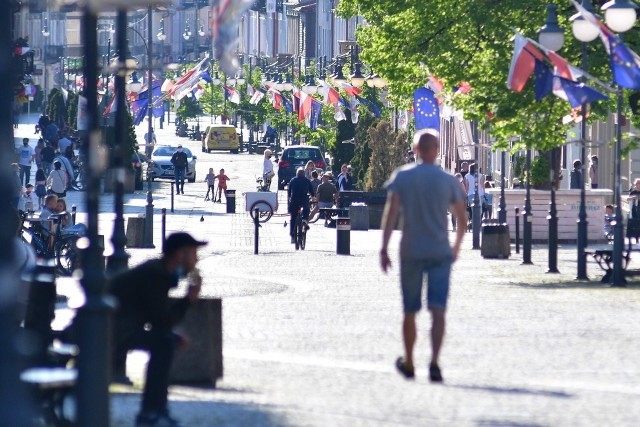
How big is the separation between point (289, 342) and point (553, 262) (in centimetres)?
1098

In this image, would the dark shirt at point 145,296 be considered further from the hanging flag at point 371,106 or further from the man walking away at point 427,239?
the hanging flag at point 371,106

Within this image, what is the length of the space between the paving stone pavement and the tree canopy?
2.20 meters

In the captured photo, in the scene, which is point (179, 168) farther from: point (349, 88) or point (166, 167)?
point (166, 167)

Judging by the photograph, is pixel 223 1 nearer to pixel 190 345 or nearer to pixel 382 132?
pixel 190 345

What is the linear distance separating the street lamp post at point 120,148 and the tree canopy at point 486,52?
41.9ft

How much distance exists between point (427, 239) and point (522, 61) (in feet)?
36.8

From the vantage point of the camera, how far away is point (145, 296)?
9.92 meters

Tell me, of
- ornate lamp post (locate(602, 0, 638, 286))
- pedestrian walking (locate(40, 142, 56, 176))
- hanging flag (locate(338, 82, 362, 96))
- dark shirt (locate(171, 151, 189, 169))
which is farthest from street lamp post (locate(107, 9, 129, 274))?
pedestrian walking (locate(40, 142, 56, 176))

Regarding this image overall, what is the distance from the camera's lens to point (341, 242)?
30469 mm

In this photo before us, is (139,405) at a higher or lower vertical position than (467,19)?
lower

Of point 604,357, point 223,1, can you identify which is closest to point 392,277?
point 604,357

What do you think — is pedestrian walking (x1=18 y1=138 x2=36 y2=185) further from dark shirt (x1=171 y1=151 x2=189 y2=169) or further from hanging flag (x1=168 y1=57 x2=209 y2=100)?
hanging flag (x1=168 y1=57 x2=209 y2=100)

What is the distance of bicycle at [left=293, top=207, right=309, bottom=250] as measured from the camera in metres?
32.3

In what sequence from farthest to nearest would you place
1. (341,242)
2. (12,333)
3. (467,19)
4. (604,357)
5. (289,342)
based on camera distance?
(341,242) → (467,19) → (289,342) → (604,357) → (12,333)
